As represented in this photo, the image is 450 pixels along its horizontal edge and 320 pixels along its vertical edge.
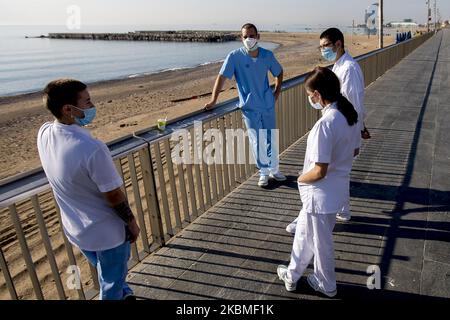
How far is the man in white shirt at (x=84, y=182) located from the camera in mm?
2084

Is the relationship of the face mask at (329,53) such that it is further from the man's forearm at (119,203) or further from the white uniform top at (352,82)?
the man's forearm at (119,203)

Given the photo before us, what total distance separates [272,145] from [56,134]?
3321 mm

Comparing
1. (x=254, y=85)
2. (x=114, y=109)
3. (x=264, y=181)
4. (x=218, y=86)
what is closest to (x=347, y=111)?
(x=254, y=85)

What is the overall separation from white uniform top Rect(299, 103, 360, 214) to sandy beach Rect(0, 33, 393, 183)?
7851 mm

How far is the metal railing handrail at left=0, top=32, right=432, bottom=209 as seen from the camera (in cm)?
230

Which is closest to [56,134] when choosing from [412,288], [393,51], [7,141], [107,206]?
[107,206]

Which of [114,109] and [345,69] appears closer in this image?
[345,69]

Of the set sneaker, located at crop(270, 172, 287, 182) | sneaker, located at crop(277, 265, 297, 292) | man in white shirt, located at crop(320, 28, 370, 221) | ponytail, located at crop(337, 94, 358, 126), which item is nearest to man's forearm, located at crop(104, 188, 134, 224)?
sneaker, located at crop(277, 265, 297, 292)

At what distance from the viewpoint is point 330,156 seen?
8.19ft

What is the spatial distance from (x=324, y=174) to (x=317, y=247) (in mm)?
619

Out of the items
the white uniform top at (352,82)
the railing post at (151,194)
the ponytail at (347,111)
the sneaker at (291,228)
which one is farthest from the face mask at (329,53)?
the railing post at (151,194)

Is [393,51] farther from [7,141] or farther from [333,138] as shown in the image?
[333,138]

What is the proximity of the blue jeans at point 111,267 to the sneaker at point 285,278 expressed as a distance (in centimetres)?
127

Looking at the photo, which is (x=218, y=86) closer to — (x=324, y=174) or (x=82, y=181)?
(x=324, y=174)
